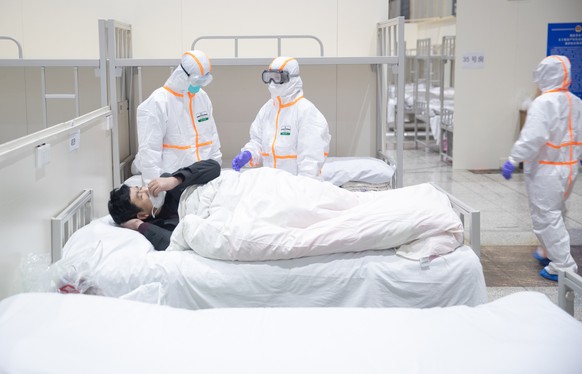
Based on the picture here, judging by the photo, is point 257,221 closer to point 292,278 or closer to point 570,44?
point 292,278

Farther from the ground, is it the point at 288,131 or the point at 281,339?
the point at 288,131

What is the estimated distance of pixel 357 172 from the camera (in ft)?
18.3

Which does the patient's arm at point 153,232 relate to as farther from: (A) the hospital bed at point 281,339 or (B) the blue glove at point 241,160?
(B) the blue glove at point 241,160

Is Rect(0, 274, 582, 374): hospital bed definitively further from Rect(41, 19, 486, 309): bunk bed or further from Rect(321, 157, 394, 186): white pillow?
Rect(321, 157, 394, 186): white pillow

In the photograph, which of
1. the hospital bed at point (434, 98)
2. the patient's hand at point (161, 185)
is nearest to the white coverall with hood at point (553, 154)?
the patient's hand at point (161, 185)

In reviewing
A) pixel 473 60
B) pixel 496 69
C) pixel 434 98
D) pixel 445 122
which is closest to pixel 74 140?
pixel 473 60

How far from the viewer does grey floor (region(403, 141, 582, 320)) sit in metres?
4.67

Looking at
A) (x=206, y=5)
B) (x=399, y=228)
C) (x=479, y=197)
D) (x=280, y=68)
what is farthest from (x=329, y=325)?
(x=479, y=197)

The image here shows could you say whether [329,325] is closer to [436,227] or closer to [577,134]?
[436,227]

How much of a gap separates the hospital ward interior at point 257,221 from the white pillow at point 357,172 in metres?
0.02

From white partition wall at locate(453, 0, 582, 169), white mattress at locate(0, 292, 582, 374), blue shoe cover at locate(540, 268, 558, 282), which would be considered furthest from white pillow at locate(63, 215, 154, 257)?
white partition wall at locate(453, 0, 582, 169)

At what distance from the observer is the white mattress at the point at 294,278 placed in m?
2.83

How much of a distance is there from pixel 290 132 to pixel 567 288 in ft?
9.15

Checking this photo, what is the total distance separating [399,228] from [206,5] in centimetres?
420
